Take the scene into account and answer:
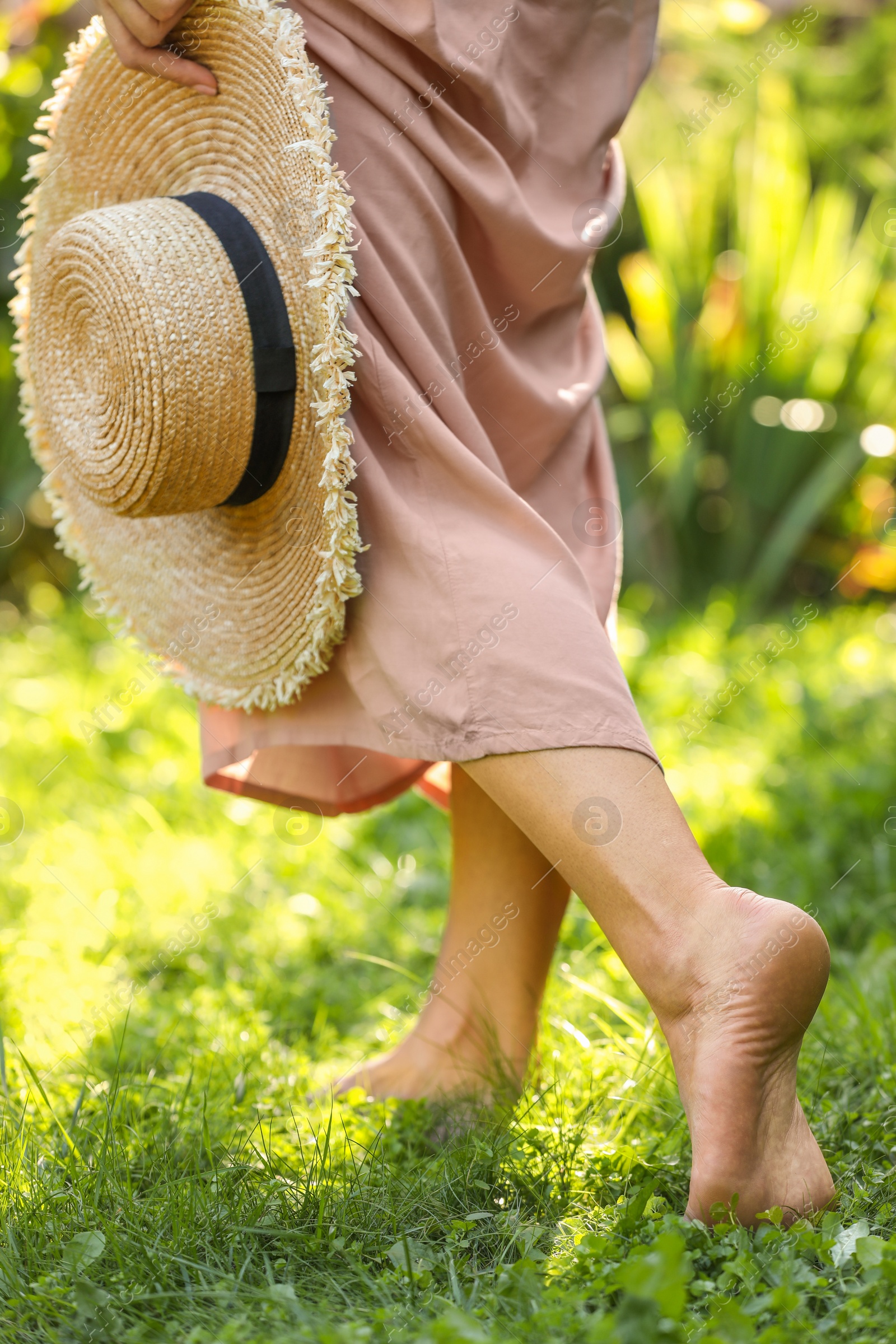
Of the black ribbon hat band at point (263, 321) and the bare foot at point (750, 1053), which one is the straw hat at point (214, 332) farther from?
the bare foot at point (750, 1053)

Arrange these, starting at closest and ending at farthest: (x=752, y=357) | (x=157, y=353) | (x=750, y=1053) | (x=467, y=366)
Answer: (x=750, y=1053), (x=157, y=353), (x=467, y=366), (x=752, y=357)

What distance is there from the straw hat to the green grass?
20.8 inches

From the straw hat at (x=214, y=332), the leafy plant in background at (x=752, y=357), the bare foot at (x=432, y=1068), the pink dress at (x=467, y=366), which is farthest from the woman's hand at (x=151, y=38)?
the leafy plant in background at (x=752, y=357)

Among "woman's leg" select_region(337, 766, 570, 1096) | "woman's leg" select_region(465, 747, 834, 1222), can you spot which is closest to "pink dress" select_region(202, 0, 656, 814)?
"woman's leg" select_region(465, 747, 834, 1222)

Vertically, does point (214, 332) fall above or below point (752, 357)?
above

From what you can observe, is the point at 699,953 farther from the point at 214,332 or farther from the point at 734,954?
the point at 214,332

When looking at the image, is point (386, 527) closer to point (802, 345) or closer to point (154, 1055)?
point (154, 1055)

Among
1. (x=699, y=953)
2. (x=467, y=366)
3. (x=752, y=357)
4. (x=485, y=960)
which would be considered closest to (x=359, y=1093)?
(x=485, y=960)

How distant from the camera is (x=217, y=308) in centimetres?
131

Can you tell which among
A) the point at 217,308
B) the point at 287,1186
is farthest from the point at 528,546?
the point at 287,1186

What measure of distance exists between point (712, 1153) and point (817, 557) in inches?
131

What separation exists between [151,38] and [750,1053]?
49.7 inches

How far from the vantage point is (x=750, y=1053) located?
1.13m

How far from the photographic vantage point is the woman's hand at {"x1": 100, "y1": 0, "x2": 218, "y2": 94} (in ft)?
4.46
